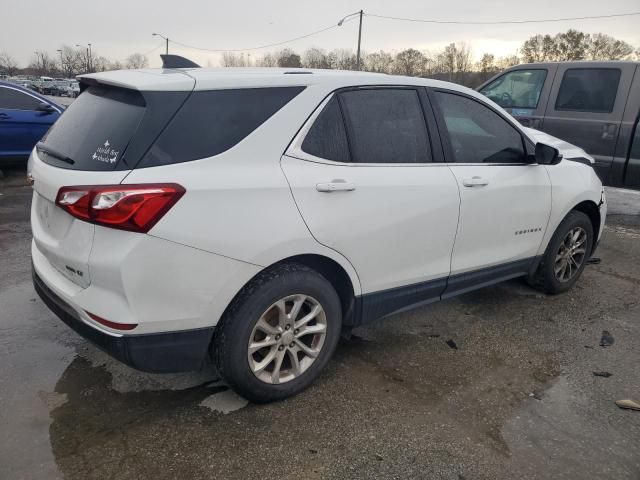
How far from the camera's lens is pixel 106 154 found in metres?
2.43

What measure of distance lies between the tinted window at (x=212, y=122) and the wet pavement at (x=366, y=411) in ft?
4.42

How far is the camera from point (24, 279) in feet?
14.8

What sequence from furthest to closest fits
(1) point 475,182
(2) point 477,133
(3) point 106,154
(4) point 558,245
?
(4) point 558,245
(2) point 477,133
(1) point 475,182
(3) point 106,154

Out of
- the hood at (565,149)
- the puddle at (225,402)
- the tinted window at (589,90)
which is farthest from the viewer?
the tinted window at (589,90)

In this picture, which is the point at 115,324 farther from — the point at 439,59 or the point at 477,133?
the point at 439,59

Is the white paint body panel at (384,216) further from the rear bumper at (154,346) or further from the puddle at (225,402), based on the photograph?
the puddle at (225,402)

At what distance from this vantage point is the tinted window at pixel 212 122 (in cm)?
241

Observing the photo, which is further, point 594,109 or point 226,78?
point 594,109

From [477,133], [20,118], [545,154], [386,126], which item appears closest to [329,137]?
[386,126]

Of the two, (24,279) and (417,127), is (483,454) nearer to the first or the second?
(417,127)

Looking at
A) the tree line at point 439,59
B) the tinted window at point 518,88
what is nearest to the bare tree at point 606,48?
the tree line at point 439,59

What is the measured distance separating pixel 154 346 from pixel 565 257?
11.6 feet

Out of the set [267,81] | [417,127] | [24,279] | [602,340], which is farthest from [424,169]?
[24,279]

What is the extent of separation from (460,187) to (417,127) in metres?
0.47
